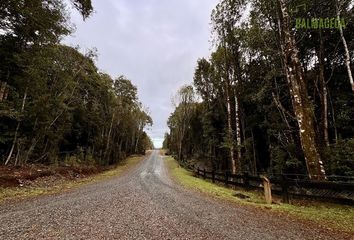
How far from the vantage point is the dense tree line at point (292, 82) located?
956 cm

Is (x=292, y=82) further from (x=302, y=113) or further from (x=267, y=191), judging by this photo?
(x=267, y=191)

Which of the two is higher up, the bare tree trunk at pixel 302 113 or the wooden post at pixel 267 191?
the bare tree trunk at pixel 302 113

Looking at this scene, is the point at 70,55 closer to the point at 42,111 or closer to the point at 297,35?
the point at 42,111

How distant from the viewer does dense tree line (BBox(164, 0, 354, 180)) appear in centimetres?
956

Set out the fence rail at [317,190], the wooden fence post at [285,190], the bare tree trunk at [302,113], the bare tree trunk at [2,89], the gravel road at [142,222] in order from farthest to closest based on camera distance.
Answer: the bare tree trunk at [2,89] → the wooden fence post at [285,190] → the bare tree trunk at [302,113] → the fence rail at [317,190] → the gravel road at [142,222]

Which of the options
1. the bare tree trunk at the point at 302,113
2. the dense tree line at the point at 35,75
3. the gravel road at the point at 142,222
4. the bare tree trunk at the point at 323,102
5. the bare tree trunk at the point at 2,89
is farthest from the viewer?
the bare tree trunk at the point at 2,89

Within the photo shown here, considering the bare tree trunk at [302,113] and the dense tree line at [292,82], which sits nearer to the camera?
the bare tree trunk at [302,113]

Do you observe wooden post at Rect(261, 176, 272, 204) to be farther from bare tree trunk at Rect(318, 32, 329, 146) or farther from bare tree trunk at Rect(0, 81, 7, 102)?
bare tree trunk at Rect(0, 81, 7, 102)

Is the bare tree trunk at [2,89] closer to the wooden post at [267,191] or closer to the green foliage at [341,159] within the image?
the wooden post at [267,191]

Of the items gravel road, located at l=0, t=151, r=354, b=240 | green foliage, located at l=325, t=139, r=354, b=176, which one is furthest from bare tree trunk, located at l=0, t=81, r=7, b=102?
green foliage, located at l=325, t=139, r=354, b=176

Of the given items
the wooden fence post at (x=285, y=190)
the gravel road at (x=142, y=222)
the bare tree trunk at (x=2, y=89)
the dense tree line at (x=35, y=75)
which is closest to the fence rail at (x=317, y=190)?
the wooden fence post at (x=285, y=190)

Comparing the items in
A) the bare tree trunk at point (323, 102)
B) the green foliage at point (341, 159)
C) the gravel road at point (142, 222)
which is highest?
the bare tree trunk at point (323, 102)

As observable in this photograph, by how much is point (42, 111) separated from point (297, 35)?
17121 mm

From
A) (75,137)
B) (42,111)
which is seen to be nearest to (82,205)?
(42,111)
